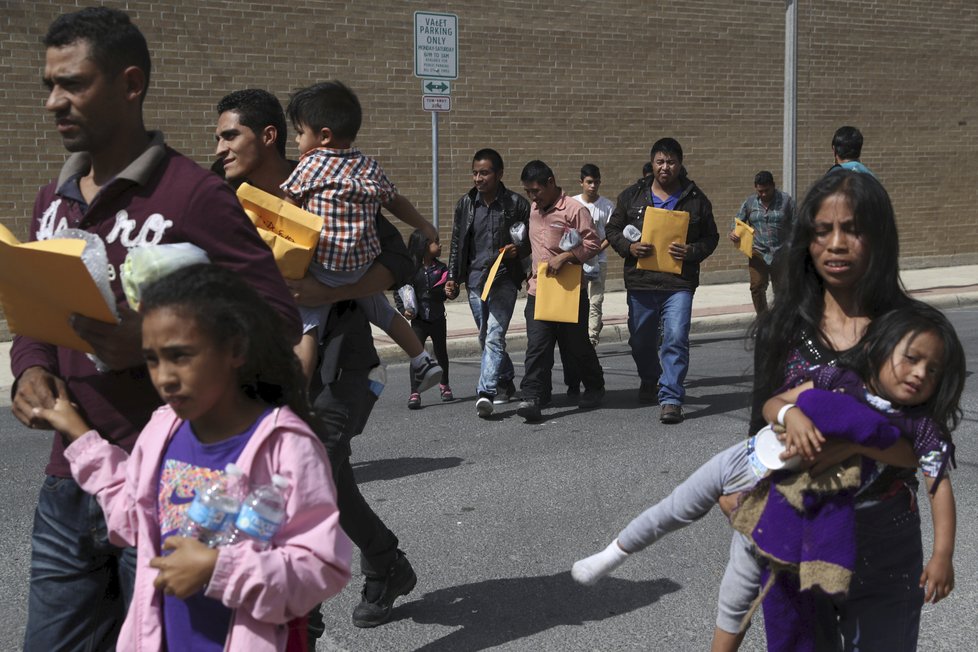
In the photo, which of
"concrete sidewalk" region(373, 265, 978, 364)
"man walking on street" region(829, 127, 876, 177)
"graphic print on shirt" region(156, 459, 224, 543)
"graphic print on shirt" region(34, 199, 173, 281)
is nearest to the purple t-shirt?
"graphic print on shirt" region(156, 459, 224, 543)

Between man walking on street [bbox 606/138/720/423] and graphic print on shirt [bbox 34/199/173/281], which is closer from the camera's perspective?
graphic print on shirt [bbox 34/199/173/281]

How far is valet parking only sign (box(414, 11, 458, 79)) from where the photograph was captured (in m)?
12.5

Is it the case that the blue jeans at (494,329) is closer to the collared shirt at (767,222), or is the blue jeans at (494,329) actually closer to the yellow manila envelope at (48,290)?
the collared shirt at (767,222)

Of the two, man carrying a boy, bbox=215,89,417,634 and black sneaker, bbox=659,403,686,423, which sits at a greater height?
man carrying a boy, bbox=215,89,417,634

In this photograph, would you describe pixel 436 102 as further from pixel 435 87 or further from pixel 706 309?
pixel 706 309

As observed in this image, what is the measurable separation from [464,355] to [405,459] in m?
4.90

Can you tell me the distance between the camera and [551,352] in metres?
8.93

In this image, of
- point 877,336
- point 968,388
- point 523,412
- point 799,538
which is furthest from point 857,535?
point 968,388

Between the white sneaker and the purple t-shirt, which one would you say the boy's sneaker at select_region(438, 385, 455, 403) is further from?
the purple t-shirt

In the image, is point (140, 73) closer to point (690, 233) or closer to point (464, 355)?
point (690, 233)

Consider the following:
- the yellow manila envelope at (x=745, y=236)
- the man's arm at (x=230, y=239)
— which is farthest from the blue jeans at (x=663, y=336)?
the man's arm at (x=230, y=239)

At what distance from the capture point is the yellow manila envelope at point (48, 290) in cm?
261

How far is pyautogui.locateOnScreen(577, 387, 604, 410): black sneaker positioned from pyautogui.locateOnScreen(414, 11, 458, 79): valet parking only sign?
4678mm

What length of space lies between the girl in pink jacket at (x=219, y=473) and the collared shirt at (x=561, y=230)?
651cm
